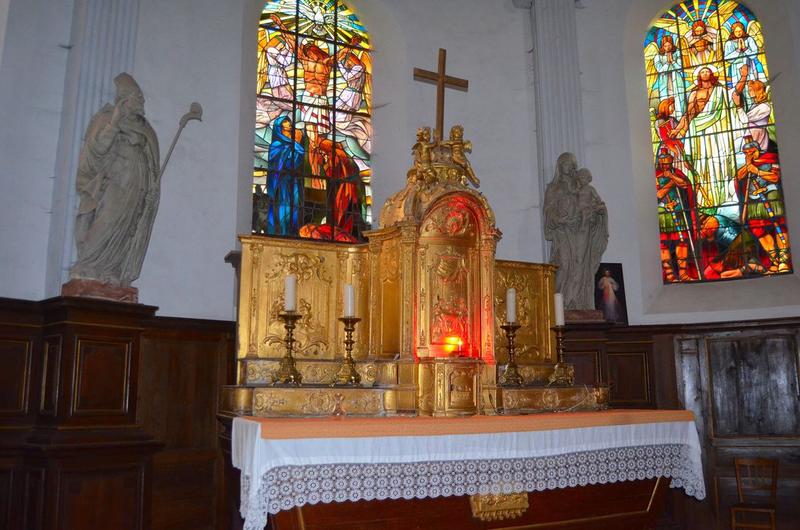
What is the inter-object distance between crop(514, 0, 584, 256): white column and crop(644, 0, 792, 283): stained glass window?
4.63 ft

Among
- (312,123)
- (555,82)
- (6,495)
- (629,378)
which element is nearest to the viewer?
(6,495)

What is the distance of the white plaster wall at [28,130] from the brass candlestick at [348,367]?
2958 mm

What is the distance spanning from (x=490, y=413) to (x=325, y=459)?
6.23 feet

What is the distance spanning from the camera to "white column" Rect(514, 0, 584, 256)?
9.36m

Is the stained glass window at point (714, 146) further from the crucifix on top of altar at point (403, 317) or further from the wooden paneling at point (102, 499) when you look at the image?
the wooden paneling at point (102, 499)

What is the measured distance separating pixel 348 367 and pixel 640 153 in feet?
18.7

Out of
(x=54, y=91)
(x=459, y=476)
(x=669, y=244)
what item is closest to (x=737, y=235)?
(x=669, y=244)

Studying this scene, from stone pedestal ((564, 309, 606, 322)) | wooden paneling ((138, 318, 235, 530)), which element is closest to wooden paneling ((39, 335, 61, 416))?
wooden paneling ((138, 318, 235, 530))

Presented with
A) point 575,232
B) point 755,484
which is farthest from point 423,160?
point 755,484

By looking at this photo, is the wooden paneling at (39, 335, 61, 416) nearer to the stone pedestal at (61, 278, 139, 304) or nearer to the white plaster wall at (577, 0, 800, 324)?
the stone pedestal at (61, 278, 139, 304)

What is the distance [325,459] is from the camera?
4.84 m

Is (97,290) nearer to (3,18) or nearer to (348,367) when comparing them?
(348,367)

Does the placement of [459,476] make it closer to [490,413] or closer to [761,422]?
[490,413]

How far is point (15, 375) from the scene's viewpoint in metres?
6.29
